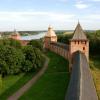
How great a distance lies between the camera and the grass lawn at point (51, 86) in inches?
1362

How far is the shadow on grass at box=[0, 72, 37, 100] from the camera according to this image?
119ft

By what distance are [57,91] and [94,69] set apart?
17.9m

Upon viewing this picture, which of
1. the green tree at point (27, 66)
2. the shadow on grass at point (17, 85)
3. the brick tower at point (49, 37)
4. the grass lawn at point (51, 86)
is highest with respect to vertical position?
the brick tower at point (49, 37)

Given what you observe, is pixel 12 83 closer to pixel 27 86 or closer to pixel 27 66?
pixel 27 86

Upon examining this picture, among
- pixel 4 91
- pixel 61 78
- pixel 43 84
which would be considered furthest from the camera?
pixel 61 78

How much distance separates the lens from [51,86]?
40188mm

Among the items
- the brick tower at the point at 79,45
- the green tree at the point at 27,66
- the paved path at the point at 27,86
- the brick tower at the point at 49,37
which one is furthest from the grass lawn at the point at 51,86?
the brick tower at the point at 49,37

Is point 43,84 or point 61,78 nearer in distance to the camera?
point 43,84

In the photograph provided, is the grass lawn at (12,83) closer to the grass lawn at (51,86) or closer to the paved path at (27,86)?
the paved path at (27,86)

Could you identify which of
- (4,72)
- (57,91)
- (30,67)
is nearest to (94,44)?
(30,67)

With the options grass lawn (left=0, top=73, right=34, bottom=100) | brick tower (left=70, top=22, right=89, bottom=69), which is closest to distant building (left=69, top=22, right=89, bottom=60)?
brick tower (left=70, top=22, right=89, bottom=69)

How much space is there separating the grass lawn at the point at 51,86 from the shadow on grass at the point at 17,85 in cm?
211

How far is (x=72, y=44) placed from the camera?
50156 millimetres

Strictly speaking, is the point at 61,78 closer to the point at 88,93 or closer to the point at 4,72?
the point at 4,72
